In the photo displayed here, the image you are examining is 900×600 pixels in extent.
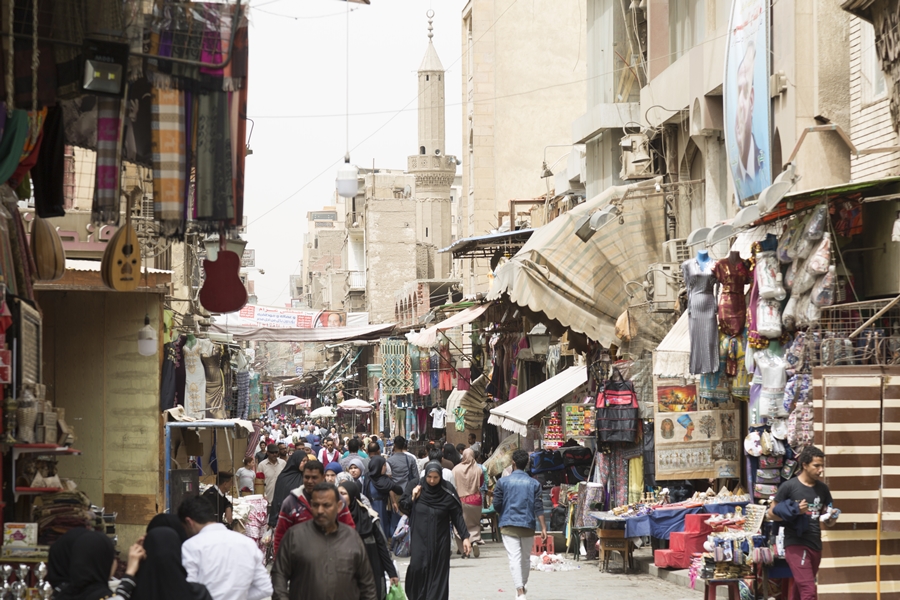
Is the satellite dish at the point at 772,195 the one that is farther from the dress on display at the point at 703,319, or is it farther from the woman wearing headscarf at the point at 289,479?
the woman wearing headscarf at the point at 289,479

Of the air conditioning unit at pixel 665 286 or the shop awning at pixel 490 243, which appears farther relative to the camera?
the shop awning at pixel 490 243

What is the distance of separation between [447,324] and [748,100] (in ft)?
38.2

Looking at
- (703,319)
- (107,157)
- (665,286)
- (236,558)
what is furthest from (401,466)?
(236,558)

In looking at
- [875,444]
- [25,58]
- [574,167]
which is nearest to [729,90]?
[875,444]

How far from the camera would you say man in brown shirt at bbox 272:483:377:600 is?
734 cm

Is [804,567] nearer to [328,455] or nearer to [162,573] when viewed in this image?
[162,573]

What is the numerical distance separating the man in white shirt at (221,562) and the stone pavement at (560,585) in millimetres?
6371

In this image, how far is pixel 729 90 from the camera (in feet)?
50.1

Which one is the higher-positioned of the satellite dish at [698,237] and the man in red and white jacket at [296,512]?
the satellite dish at [698,237]

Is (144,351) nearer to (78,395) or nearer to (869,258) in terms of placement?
(78,395)

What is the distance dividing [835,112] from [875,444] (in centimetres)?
418

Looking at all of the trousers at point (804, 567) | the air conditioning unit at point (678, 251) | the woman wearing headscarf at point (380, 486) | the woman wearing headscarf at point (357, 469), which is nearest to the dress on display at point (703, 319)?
the air conditioning unit at point (678, 251)

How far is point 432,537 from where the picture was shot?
37.1ft

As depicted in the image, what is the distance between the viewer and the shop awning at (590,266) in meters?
17.6
